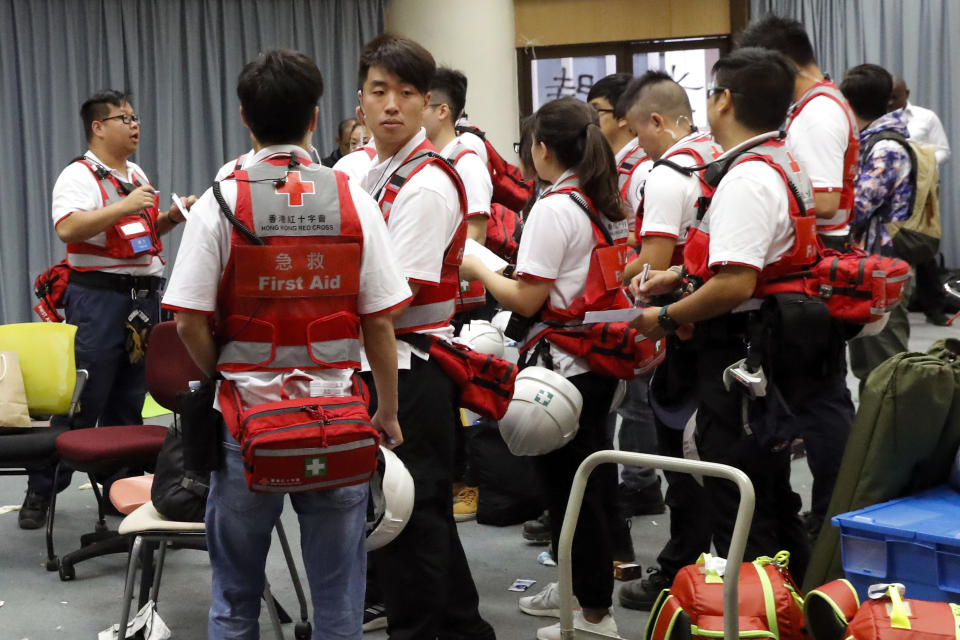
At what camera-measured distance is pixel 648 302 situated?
293 centimetres

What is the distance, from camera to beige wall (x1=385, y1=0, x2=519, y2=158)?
27.7 feet

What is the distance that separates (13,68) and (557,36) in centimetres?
436

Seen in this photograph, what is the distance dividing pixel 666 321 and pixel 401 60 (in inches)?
35.5

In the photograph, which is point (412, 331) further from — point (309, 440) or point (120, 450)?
point (120, 450)

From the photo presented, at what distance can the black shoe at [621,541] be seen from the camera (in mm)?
3209

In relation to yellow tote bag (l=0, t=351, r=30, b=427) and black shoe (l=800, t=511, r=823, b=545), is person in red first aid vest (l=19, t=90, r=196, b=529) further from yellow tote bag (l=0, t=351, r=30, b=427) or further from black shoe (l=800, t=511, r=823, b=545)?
black shoe (l=800, t=511, r=823, b=545)

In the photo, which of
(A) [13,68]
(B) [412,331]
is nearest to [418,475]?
(B) [412,331]

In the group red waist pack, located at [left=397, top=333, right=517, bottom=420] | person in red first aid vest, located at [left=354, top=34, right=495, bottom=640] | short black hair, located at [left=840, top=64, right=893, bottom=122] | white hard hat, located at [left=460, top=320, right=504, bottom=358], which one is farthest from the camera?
short black hair, located at [left=840, top=64, right=893, bottom=122]

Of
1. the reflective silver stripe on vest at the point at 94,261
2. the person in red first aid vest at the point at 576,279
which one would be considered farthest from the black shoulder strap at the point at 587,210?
the reflective silver stripe on vest at the point at 94,261

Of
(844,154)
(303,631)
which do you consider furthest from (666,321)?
(303,631)

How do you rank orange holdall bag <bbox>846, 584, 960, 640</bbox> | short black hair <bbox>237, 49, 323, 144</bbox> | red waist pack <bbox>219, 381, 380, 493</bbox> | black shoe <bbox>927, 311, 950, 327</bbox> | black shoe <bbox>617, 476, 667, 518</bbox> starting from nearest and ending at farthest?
orange holdall bag <bbox>846, 584, 960, 640</bbox> → red waist pack <bbox>219, 381, 380, 493</bbox> → short black hair <bbox>237, 49, 323, 144</bbox> → black shoe <bbox>617, 476, 667, 518</bbox> → black shoe <bbox>927, 311, 950, 327</bbox>

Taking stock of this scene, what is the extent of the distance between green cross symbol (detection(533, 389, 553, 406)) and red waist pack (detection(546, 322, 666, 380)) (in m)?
0.18

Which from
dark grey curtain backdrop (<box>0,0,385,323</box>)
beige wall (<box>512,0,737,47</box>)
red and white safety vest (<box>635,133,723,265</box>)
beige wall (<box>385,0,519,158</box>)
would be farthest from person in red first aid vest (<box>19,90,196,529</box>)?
beige wall (<box>512,0,737,47</box>)

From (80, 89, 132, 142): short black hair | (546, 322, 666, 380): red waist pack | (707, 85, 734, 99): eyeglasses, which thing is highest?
(80, 89, 132, 142): short black hair
